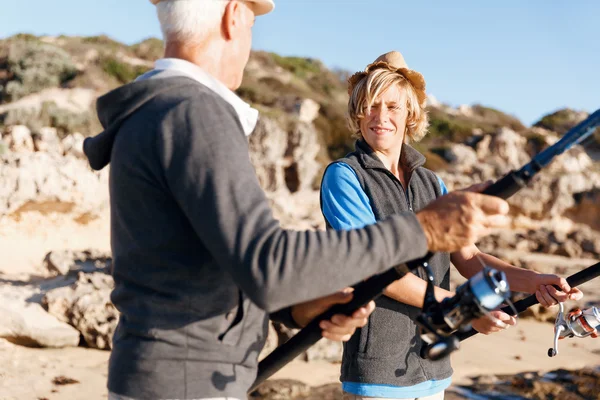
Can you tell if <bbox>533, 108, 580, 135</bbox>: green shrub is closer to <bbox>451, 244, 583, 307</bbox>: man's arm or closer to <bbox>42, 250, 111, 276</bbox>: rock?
<bbox>42, 250, 111, 276</bbox>: rock

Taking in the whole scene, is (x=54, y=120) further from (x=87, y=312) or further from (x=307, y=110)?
(x=307, y=110)

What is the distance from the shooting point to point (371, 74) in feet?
8.87

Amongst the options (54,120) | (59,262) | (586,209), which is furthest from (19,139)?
(586,209)

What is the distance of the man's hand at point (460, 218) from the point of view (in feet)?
4.52

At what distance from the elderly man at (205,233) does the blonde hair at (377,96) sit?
1141 millimetres

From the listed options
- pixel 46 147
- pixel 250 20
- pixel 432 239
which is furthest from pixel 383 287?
pixel 46 147

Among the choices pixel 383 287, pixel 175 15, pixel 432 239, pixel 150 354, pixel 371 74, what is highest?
pixel 371 74

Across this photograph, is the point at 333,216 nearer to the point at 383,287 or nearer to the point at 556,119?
the point at 383,287

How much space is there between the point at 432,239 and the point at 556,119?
146 ft

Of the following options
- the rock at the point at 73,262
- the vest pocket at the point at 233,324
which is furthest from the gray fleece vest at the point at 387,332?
the rock at the point at 73,262

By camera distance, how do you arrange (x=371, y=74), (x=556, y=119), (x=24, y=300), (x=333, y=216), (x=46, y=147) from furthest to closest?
(x=556, y=119), (x=46, y=147), (x=24, y=300), (x=371, y=74), (x=333, y=216)

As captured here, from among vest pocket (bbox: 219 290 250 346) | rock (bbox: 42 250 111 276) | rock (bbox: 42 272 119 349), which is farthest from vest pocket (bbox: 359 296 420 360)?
rock (bbox: 42 250 111 276)

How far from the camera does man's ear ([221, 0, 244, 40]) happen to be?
151cm

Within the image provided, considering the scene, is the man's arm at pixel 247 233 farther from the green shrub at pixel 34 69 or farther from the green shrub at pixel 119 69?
the green shrub at pixel 119 69
